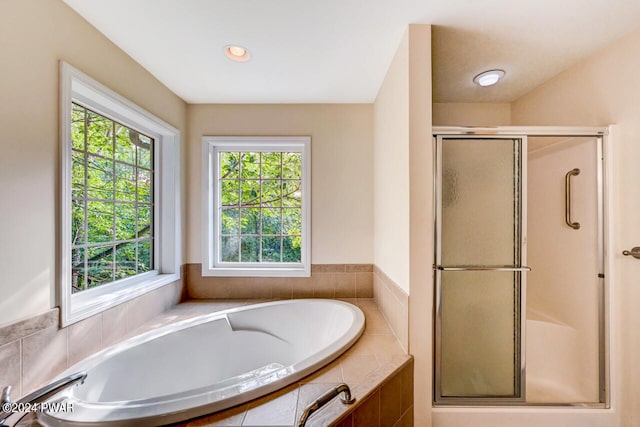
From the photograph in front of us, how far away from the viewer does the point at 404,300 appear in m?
1.35

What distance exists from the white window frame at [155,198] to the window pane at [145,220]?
40 millimetres

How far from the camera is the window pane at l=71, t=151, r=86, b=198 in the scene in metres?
1.36

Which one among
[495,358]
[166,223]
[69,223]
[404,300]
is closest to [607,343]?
[495,358]

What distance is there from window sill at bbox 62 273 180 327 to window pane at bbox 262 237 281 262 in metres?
0.74

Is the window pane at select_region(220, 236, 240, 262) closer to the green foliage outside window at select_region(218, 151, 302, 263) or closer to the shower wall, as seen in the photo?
the green foliage outside window at select_region(218, 151, 302, 263)

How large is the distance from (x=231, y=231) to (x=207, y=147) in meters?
0.76

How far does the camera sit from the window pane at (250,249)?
2.30 metres

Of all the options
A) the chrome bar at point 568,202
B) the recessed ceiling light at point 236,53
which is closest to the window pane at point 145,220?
the recessed ceiling light at point 236,53

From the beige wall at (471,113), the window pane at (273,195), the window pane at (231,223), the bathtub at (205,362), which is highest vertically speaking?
the beige wall at (471,113)

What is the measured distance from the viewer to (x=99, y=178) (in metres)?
1.52

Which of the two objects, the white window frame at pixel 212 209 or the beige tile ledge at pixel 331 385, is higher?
the white window frame at pixel 212 209

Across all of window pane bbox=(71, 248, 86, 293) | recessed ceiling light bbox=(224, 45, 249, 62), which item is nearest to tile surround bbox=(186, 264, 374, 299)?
window pane bbox=(71, 248, 86, 293)

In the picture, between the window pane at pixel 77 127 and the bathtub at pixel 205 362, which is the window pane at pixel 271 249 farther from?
the window pane at pixel 77 127

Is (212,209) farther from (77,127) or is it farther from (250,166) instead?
(77,127)
